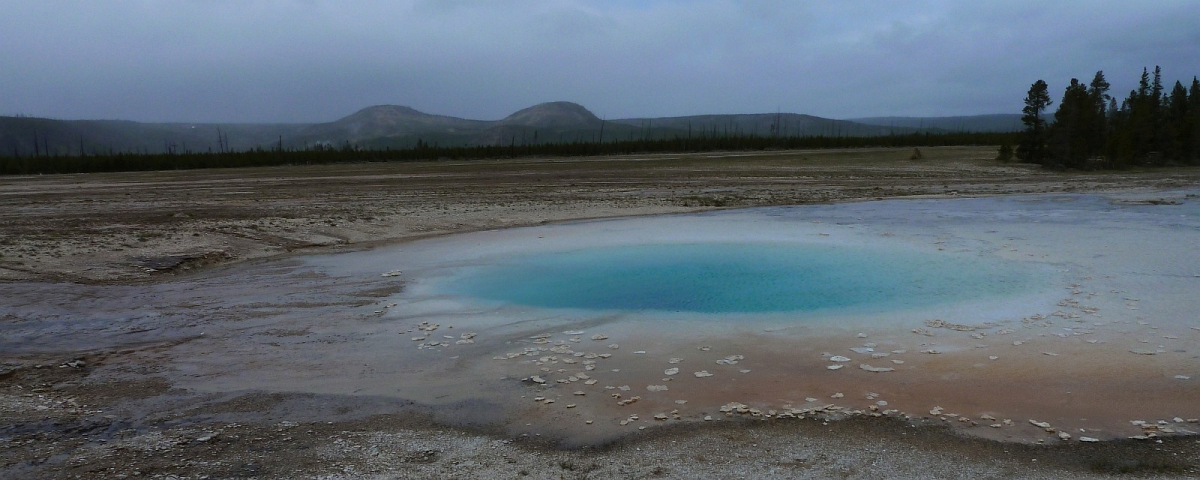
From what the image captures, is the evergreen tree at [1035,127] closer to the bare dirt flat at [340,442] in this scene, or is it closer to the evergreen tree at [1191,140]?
the evergreen tree at [1191,140]

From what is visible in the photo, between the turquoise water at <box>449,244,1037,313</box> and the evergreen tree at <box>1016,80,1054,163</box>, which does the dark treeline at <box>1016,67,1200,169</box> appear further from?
the turquoise water at <box>449,244,1037,313</box>

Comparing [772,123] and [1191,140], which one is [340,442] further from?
[772,123]

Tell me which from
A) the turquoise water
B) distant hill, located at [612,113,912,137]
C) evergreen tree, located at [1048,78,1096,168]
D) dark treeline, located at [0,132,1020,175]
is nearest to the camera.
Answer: the turquoise water

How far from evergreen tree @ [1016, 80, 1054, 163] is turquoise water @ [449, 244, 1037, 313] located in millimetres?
28909

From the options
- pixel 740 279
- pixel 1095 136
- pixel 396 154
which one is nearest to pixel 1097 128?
pixel 1095 136

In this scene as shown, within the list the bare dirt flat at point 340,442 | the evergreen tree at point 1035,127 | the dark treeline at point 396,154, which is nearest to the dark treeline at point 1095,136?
the evergreen tree at point 1035,127

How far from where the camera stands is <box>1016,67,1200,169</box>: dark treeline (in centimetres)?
3378

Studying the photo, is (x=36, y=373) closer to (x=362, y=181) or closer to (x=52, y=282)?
(x=52, y=282)

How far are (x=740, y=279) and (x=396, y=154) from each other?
183 feet

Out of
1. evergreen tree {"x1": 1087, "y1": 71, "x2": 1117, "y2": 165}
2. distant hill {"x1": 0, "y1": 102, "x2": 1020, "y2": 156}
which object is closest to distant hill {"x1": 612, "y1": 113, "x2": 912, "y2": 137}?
distant hill {"x1": 0, "y1": 102, "x2": 1020, "y2": 156}

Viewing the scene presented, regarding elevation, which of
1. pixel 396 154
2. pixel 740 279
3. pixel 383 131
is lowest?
pixel 740 279

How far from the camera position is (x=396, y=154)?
202 ft

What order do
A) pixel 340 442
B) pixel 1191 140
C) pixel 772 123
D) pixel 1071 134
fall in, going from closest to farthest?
pixel 340 442 → pixel 1071 134 → pixel 1191 140 → pixel 772 123

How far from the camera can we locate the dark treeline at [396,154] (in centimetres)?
5288
